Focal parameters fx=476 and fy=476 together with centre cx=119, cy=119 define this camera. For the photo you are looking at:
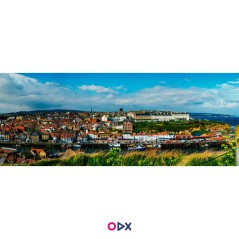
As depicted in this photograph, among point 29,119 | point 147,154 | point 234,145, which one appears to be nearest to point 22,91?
point 29,119

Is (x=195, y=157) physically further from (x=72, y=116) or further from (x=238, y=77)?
(x=72, y=116)

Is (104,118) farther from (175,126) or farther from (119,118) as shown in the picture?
(175,126)
